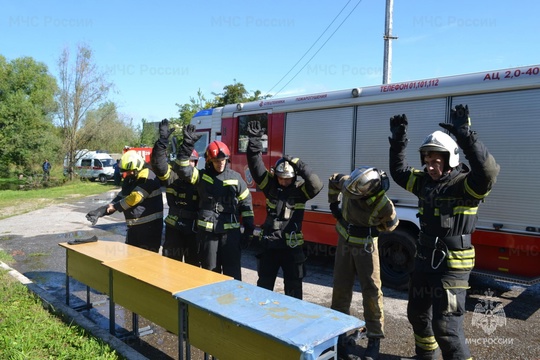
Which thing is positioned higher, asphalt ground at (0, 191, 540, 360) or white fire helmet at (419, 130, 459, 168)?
white fire helmet at (419, 130, 459, 168)

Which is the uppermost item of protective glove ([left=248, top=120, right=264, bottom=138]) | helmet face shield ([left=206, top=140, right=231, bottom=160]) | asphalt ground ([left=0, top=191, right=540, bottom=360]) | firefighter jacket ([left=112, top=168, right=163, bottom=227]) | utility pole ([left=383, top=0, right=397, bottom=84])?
utility pole ([left=383, top=0, right=397, bottom=84])

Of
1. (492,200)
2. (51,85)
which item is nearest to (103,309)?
(492,200)

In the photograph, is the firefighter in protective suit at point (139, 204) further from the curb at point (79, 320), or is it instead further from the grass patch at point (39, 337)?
the grass patch at point (39, 337)

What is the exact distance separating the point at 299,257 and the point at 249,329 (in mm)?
1648

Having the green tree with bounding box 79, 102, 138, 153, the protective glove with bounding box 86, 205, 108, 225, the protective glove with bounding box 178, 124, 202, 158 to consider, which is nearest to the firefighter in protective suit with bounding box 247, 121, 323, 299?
the protective glove with bounding box 178, 124, 202, 158

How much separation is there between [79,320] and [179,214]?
59.6 inches

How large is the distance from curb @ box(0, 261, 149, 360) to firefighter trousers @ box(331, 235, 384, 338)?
186cm

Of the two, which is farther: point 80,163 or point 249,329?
point 80,163

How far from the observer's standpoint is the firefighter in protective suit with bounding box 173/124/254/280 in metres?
4.14

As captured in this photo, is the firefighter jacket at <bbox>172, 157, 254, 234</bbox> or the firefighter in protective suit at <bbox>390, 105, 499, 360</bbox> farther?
the firefighter jacket at <bbox>172, 157, 254, 234</bbox>

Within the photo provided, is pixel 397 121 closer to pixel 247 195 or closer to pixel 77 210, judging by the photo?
pixel 247 195

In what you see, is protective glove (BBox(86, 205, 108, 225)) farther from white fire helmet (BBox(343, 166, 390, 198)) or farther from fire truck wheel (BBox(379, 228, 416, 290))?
fire truck wheel (BBox(379, 228, 416, 290))

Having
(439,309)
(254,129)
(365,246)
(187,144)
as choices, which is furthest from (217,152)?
(439,309)

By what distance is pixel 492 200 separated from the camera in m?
4.81
